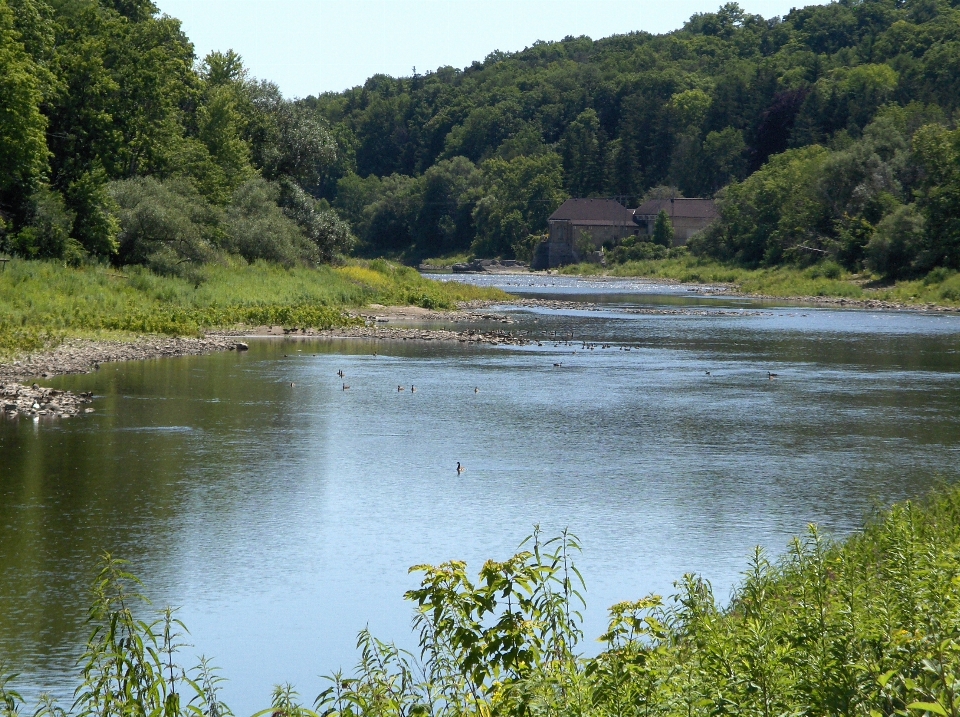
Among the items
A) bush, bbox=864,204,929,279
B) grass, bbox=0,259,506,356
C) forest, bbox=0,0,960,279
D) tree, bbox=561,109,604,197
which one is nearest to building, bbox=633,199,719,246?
forest, bbox=0,0,960,279

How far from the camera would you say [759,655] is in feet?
23.1

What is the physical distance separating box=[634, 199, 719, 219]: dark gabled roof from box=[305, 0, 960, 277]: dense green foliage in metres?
5.70

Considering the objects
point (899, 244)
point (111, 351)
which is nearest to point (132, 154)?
point (111, 351)

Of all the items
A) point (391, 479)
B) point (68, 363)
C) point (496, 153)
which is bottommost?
point (391, 479)

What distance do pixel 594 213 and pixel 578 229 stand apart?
11.4 feet

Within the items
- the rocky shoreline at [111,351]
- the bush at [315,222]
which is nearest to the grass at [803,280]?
the rocky shoreline at [111,351]

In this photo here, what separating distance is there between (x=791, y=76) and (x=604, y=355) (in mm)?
122602

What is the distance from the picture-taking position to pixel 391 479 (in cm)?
2134

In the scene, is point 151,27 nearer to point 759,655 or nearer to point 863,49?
point 759,655

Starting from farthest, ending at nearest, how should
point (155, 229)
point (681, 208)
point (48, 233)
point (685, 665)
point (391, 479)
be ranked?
1. point (681, 208)
2. point (155, 229)
3. point (48, 233)
4. point (391, 479)
5. point (685, 665)

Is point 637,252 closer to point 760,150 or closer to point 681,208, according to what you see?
point 681,208

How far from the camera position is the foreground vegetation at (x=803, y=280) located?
250 ft

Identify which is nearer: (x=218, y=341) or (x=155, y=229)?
(x=218, y=341)

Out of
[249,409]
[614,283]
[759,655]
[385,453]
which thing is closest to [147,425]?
[249,409]
